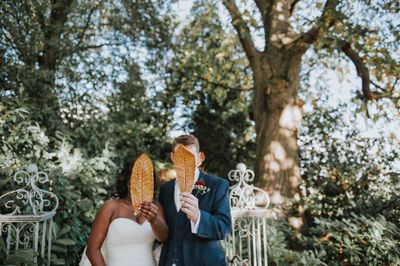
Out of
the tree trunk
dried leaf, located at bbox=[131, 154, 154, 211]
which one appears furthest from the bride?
the tree trunk

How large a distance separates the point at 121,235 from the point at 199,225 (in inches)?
31.6

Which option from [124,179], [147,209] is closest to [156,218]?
[147,209]

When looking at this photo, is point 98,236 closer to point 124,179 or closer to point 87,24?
point 124,179

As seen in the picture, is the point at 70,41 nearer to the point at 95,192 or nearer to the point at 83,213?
the point at 95,192

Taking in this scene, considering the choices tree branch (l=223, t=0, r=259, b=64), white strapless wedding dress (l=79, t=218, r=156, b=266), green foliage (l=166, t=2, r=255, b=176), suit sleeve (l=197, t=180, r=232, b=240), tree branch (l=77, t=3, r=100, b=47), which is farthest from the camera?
green foliage (l=166, t=2, r=255, b=176)

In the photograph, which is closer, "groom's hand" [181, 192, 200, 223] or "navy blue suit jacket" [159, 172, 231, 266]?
"groom's hand" [181, 192, 200, 223]

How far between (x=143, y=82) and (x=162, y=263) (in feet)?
21.3

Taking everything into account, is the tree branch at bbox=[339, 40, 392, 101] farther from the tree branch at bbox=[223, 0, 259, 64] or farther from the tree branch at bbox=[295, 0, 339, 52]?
the tree branch at bbox=[223, 0, 259, 64]

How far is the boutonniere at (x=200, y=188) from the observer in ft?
7.04

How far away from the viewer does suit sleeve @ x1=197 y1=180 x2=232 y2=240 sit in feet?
6.83

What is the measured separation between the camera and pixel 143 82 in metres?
8.51

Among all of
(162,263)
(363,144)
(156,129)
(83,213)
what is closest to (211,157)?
(156,129)

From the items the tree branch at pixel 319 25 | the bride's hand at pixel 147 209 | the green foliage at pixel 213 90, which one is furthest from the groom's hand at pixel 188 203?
the green foliage at pixel 213 90

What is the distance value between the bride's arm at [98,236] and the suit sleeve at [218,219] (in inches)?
28.4
